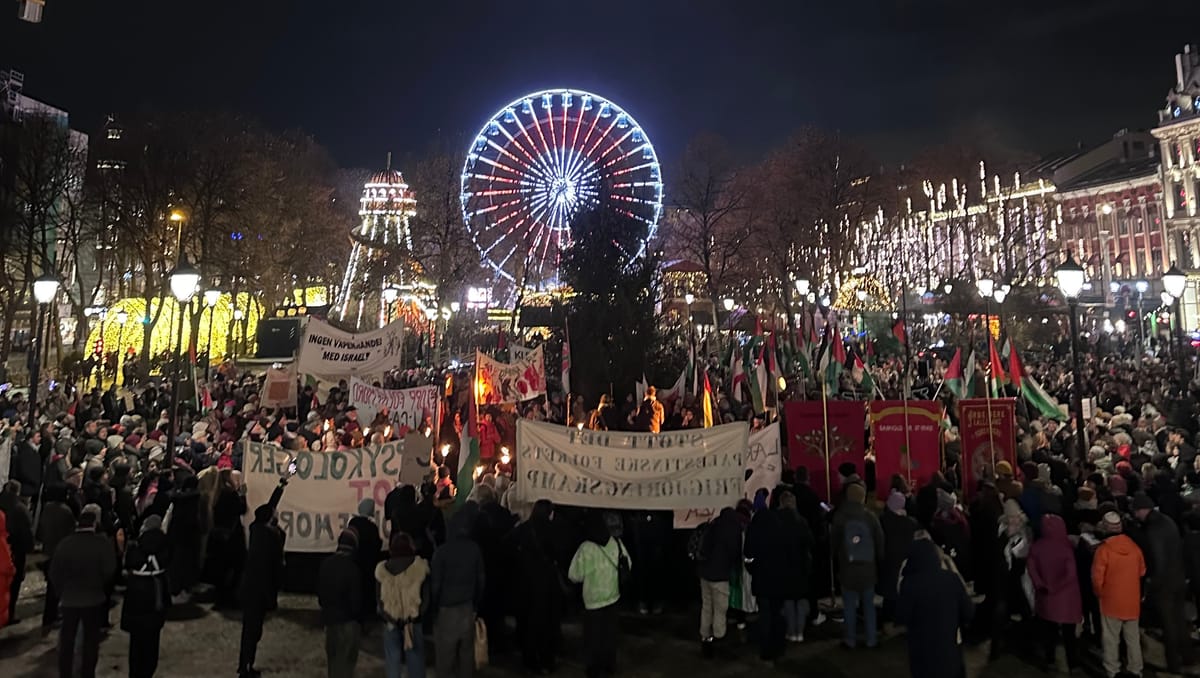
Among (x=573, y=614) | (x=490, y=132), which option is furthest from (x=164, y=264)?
(x=573, y=614)

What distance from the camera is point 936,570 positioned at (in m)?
6.47

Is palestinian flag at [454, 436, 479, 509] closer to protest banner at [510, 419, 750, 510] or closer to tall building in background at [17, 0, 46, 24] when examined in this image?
protest banner at [510, 419, 750, 510]

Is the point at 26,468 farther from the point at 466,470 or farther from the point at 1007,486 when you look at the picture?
the point at 1007,486

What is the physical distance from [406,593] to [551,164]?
37486 millimetres

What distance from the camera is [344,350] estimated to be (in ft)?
51.4

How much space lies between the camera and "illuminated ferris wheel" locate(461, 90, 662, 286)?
137 ft

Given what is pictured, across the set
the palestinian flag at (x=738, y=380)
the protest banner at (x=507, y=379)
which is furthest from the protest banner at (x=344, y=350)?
the palestinian flag at (x=738, y=380)

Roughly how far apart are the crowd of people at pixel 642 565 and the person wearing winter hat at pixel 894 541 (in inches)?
0.8

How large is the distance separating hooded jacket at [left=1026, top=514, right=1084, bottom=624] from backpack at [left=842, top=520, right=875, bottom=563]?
1.52m

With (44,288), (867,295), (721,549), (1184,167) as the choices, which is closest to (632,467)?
(721,549)

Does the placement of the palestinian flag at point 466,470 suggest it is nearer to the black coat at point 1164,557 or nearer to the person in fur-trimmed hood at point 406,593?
the person in fur-trimmed hood at point 406,593

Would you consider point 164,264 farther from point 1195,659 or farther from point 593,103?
point 1195,659

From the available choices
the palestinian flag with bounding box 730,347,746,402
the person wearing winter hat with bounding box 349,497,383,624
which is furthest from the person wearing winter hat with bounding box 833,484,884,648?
the palestinian flag with bounding box 730,347,746,402

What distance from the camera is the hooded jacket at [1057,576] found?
771cm
